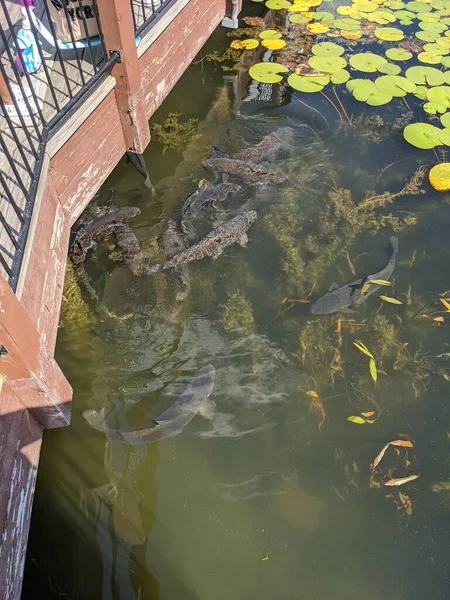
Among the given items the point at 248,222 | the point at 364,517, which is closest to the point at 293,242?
the point at 248,222

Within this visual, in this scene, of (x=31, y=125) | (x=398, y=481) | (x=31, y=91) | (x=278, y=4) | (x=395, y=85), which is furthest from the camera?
(x=278, y=4)

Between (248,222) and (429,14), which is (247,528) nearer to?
(248,222)

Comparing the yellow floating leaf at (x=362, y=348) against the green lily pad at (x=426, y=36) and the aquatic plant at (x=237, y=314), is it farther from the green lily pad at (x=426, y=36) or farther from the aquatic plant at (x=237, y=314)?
the green lily pad at (x=426, y=36)

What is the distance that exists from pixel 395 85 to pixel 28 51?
4.86 m

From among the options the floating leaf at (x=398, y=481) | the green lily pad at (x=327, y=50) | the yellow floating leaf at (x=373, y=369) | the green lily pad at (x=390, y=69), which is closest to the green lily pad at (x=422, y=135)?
the green lily pad at (x=390, y=69)

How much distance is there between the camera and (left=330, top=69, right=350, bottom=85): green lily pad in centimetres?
641

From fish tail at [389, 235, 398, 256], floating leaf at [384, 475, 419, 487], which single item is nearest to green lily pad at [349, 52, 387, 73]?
fish tail at [389, 235, 398, 256]

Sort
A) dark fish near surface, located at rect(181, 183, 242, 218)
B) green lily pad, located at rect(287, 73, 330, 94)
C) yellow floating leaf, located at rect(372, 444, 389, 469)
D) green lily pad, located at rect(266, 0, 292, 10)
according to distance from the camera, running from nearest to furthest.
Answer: yellow floating leaf, located at rect(372, 444, 389, 469)
dark fish near surface, located at rect(181, 183, 242, 218)
green lily pad, located at rect(287, 73, 330, 94)
green lily pad, located at rect(266, 0, 292, 10)

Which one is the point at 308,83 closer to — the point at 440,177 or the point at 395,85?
the point at 395,85

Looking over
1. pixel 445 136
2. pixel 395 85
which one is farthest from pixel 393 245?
pixel 395 85

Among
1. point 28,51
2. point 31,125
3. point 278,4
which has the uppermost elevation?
point 28,51

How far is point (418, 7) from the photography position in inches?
308

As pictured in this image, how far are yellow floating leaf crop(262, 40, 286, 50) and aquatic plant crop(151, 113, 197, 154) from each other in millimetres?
2195

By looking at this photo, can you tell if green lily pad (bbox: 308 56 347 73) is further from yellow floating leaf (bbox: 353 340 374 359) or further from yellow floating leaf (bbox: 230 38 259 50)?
yellow floating leaf (bbox: 353 340 374 359)
